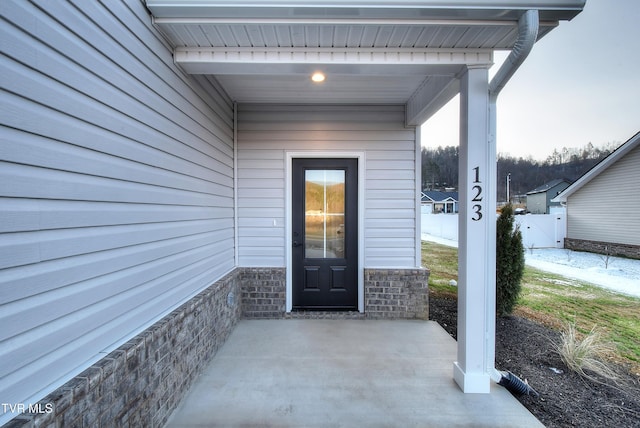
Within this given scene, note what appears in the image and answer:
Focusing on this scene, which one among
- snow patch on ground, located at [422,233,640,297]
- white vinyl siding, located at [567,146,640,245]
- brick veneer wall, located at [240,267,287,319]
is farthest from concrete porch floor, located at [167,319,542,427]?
white vinyl siding, located at [567,146,640,245]

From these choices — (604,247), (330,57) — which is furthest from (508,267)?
(604,247)

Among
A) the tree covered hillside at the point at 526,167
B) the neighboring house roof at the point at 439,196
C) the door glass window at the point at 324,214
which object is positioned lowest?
the door glass window at the point at 324,214

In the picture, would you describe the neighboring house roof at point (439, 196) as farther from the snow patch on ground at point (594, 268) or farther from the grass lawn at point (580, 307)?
the grass lawn at point (580, 307)

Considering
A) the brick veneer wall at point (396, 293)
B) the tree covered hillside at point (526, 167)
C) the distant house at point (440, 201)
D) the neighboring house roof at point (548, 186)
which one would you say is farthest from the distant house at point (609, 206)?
the distant house at point (440, 201)

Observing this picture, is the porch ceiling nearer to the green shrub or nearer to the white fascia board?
the white fascia board

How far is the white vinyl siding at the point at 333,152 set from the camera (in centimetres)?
377

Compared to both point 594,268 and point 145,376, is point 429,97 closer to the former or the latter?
point 145,376

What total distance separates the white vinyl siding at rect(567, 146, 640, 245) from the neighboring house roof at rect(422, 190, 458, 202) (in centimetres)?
1543

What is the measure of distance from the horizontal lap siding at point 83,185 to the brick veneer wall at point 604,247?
517 inches

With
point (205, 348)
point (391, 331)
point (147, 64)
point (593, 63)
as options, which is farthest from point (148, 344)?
point (593, 63)

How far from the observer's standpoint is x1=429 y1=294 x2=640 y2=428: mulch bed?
1961 millimetres

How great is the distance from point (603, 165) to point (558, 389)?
38.5ft

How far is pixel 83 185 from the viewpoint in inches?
50.8

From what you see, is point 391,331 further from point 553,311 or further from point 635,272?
point 635,272
